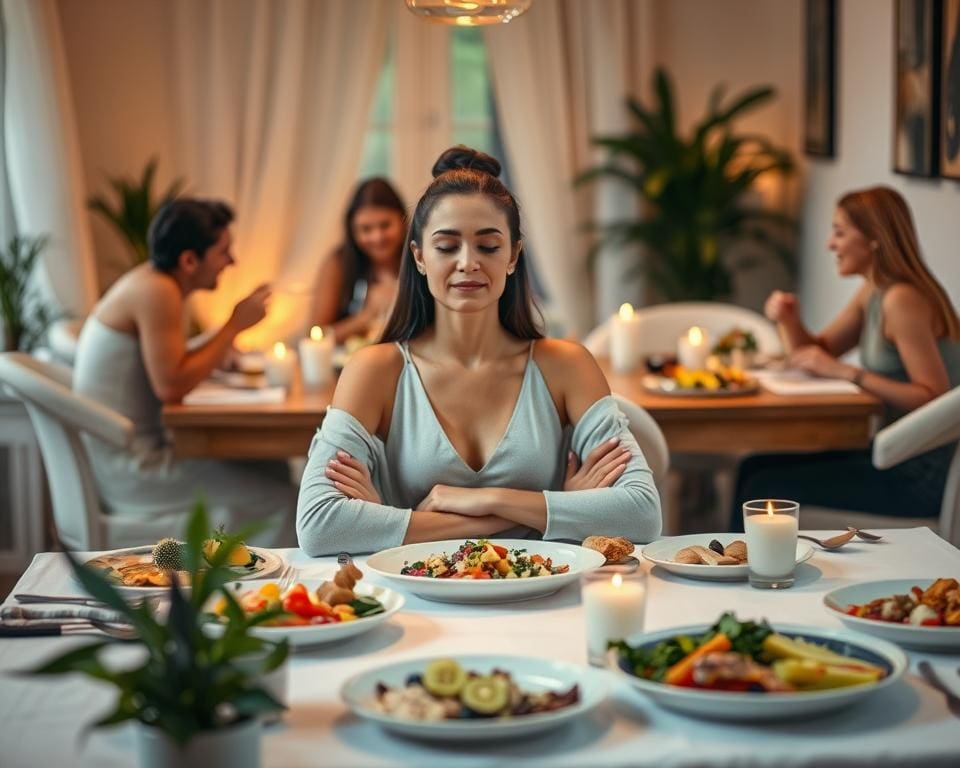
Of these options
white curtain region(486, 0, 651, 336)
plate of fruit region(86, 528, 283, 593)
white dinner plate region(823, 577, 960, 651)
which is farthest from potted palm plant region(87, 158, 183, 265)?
white dinner plate region(823, 577, 960, 651)

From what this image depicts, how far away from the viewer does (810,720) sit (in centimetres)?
139

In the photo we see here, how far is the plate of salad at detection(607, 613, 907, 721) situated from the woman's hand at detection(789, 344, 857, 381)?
199cm

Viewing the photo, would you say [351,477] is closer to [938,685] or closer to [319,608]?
[319,608]

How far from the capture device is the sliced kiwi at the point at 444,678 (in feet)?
4.57

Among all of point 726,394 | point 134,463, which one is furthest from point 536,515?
point 134,463

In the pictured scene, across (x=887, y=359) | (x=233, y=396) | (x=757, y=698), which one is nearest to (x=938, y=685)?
(x=757, y=698)

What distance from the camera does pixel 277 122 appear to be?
18.0 feet

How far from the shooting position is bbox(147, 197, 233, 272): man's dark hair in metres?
3.55

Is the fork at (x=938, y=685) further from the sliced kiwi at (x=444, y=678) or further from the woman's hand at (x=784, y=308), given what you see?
the woman's hand at (x=784, y=308)

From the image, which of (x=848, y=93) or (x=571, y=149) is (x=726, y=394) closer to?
(x=848, y=93)

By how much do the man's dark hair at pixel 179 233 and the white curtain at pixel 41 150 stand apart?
1.23 meters

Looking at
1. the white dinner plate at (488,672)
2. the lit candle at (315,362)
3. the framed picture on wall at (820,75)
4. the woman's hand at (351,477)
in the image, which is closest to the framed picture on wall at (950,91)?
the framed picture on wall at (820,75)

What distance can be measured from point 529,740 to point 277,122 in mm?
4412

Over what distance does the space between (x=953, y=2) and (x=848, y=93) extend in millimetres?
1279
